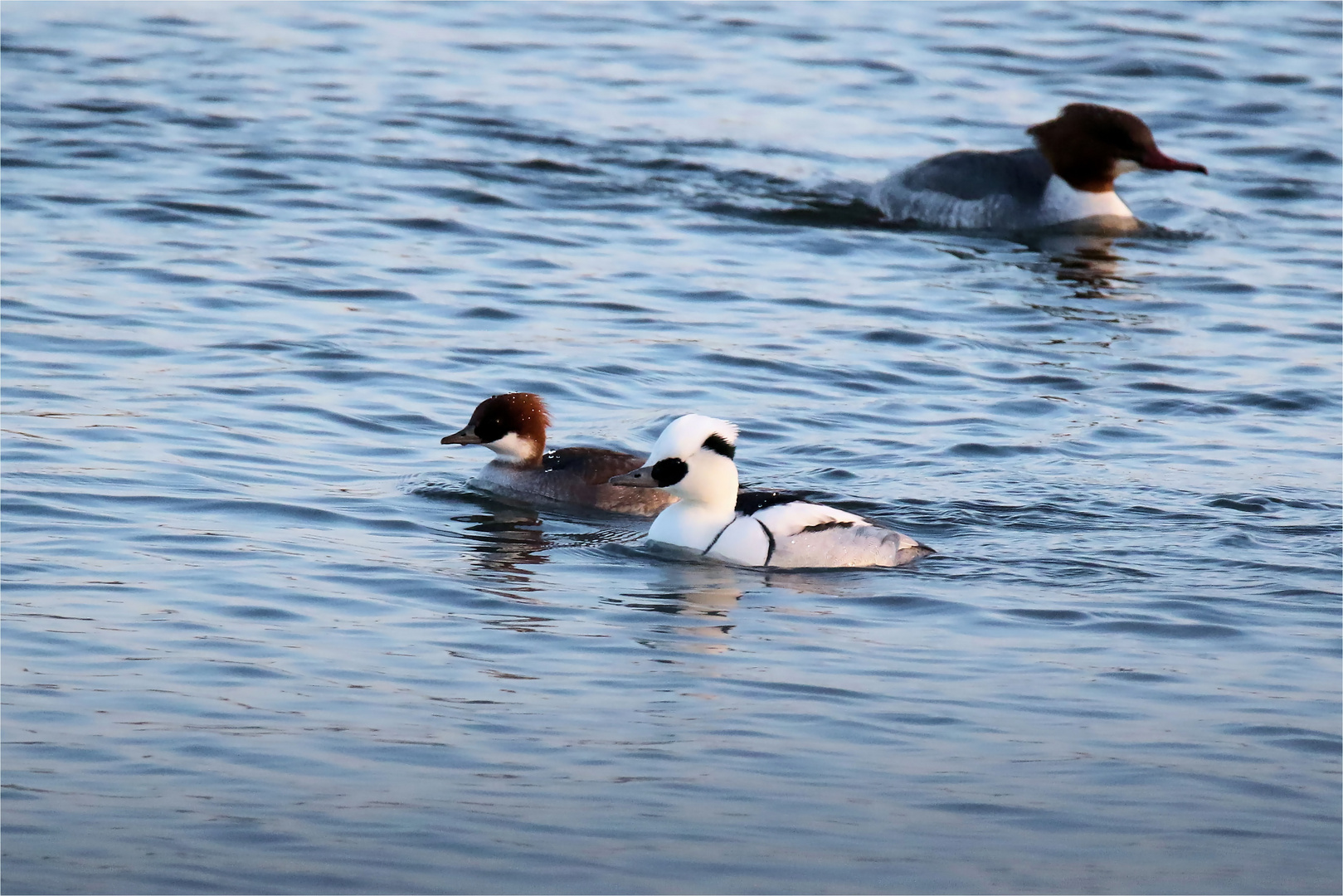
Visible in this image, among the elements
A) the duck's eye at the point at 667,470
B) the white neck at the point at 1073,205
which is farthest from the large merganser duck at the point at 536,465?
the white neck at the point at 1073,205

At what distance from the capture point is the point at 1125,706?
7.59 metres

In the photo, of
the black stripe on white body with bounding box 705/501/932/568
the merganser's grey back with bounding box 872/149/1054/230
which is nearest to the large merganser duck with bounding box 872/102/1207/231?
the merganser's grey back with bounding box 872/149/1054/230

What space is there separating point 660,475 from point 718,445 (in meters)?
0.34

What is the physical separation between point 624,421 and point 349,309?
2.85m

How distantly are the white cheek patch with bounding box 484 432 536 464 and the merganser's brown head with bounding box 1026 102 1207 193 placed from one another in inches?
352

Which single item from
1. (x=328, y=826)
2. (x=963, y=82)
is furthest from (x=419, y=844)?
(x=963, y=82)

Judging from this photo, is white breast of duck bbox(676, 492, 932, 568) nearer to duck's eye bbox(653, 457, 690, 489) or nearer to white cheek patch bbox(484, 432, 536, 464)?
duck's eye bbox(653, 457, 690, 489)

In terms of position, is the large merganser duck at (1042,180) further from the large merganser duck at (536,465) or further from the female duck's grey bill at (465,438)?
the female duck's grey bill at (465,438)

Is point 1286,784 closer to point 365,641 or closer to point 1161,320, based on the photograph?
point 365,641

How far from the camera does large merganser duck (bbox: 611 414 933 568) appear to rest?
952cm

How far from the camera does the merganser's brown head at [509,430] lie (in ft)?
36.0

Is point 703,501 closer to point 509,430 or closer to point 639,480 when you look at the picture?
point 639,480

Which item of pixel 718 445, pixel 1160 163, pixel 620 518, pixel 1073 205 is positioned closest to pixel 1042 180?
pixel 1073 205

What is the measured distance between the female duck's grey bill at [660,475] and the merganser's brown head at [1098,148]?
9611 mm
